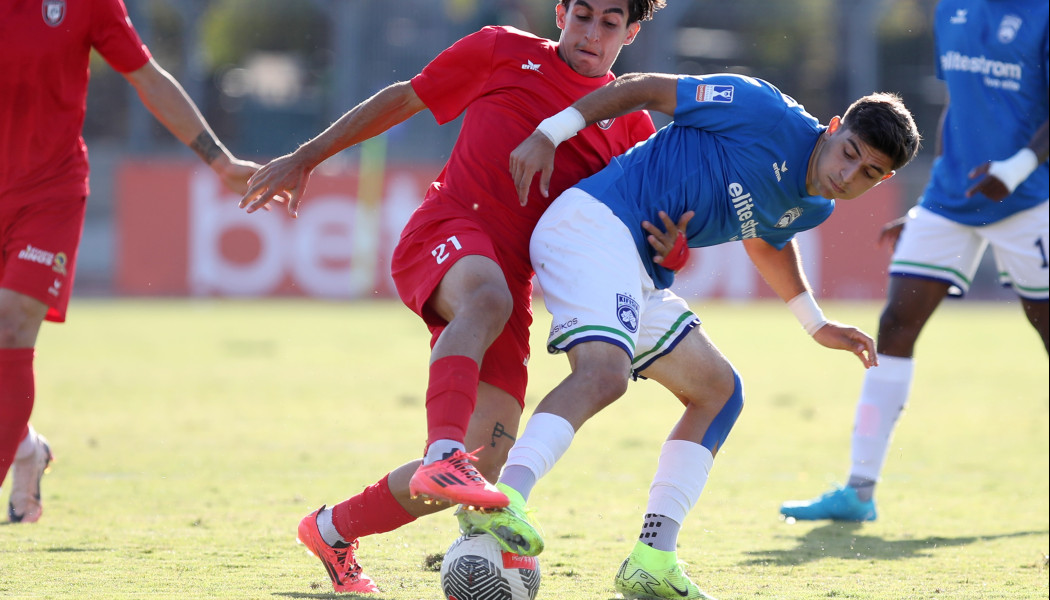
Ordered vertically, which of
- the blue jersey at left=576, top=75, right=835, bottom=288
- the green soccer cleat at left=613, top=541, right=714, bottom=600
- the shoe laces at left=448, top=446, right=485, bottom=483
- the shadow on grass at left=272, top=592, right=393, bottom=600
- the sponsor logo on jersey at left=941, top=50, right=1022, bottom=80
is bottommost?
the shadow on grass at left=272, top=592, right=393, bottom=600

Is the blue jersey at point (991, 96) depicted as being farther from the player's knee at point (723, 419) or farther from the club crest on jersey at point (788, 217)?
the player's knee at point (723, 419)

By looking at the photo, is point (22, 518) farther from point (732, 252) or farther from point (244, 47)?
point (244, 47)

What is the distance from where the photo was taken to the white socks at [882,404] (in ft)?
18.5

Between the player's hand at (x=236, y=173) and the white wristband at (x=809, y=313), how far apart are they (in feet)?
6.93

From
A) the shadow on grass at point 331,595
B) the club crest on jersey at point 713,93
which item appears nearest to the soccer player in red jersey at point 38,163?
the shadow on grass at point 331,595

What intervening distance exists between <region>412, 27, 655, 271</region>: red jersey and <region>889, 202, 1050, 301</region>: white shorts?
78.6 inches

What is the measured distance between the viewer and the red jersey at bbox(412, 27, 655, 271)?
162 inches

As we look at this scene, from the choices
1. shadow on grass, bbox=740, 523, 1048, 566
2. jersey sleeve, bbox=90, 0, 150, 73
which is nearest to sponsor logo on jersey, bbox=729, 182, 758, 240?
shadow on grass, bbox=740, 523, 1048, 566

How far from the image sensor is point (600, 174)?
4074mm

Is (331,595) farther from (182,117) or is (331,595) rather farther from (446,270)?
(182,117)

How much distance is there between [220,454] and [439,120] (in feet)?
10.9

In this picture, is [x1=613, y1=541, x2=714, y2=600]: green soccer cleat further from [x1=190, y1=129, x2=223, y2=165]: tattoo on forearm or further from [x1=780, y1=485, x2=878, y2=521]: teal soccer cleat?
[x1=190, y1=129, x2=223, y2=165]: tattoo on forearm

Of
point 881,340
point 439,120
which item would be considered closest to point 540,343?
point 881,340

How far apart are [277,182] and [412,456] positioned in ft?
9.64
